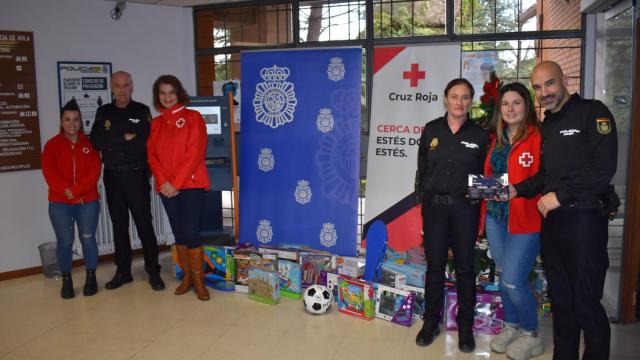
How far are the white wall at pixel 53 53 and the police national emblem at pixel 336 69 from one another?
1.90 metres

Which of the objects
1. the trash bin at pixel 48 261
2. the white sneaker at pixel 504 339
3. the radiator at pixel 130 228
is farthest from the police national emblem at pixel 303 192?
the trash bin at pixel 48 261

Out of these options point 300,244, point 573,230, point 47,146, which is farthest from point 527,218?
point 47,146

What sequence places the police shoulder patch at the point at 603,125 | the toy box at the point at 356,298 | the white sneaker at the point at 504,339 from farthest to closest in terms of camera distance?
the toy box at the point at 356,298
the white sneaker at the point at 504,339
the police shoulder patch at the point at 603,125

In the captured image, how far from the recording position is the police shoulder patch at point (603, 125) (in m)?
2.35

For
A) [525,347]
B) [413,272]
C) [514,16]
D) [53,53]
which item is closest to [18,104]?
[53,53]

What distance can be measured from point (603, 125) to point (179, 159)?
2637 mm

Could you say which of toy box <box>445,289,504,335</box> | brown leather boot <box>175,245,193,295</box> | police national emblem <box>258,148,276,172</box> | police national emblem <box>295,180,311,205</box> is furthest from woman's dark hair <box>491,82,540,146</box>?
brown leather boot <box>175,245,193,295</box>

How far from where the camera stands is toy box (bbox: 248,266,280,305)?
3.89 metres

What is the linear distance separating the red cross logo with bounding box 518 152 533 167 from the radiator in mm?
3560

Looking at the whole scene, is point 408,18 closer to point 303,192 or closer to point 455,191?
point 303,192

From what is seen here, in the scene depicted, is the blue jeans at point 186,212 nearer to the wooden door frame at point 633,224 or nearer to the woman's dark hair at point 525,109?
the woman's dark hair at point 525,109

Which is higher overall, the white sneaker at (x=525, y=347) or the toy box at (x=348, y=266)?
the toy box at (x=348, y=266)

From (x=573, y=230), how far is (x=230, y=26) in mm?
3860

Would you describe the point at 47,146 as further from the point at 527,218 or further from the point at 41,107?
the point at 527,218
